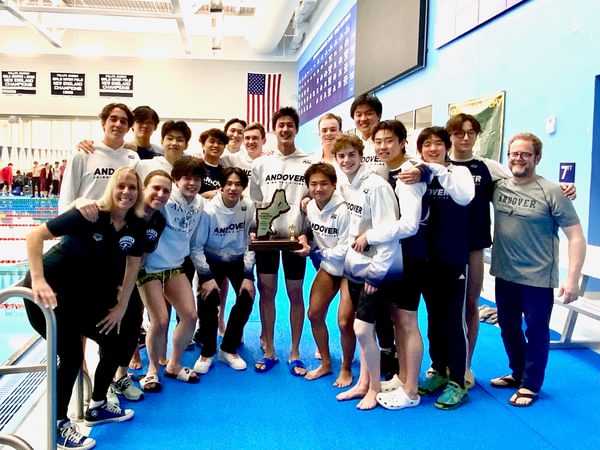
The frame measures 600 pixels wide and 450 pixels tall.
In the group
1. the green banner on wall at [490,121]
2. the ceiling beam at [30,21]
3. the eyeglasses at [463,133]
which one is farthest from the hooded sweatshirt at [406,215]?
the ceiling beam at [30,21]

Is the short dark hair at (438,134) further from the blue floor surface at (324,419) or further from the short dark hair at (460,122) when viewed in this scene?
the blue floor surface at (324,419)

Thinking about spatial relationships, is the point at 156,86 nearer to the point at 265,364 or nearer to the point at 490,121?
the point at 490,121

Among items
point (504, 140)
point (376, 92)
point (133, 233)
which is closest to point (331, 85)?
point (376, 92)

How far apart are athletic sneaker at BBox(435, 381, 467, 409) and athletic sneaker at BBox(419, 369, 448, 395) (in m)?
0.12

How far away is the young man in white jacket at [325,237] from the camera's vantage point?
3.11 metres

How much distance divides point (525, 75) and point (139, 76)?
47.5 ft

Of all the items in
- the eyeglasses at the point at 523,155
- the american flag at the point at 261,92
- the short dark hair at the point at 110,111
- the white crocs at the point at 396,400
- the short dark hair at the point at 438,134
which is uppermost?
the american flag at the point at 261,92

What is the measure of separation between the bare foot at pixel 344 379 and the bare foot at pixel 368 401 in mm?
243

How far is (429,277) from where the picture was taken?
9.59 ft

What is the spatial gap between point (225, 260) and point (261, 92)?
11126 millimetres

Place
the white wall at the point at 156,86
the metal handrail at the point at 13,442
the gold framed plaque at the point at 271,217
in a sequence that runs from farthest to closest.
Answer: the white wall at the point at 156,86
the gold framed plaque at the point at 271,217
the metal handrail at the point at 13,442

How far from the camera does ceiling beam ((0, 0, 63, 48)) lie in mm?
10347

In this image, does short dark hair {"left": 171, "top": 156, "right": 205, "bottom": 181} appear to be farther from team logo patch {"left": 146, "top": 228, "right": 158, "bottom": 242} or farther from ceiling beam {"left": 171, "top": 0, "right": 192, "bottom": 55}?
ceiling beam {"left": 171, "top": 0, "right": 192, "bottom": 55}

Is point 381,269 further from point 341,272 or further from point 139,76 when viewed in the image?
point 139,76
